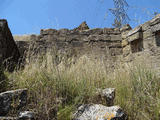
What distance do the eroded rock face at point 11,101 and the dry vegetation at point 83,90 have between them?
131mm

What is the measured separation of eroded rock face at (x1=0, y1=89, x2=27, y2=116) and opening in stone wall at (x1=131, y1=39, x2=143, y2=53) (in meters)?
4.15

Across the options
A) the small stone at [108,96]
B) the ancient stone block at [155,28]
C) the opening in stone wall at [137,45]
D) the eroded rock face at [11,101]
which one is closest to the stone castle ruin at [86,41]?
the opening in stone wall at [137,45]

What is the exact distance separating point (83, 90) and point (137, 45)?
12.4ft

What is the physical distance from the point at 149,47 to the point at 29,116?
420 centimetres

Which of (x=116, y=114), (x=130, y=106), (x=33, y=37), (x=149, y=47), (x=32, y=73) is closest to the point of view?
(x=116, y=114)

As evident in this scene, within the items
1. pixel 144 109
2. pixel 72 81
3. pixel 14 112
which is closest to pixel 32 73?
pixel 72 81

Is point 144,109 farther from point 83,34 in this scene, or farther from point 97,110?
point 83,34

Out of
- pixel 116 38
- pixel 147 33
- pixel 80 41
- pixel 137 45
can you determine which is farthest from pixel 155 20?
pixel 80 41

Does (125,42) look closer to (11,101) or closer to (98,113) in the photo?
(98,113)

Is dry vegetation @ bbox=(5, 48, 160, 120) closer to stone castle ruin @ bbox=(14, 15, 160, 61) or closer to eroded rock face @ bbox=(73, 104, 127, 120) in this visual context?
eroded rock face @ bbox=(73, 104, 127, 120)

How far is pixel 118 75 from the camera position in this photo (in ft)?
10.4

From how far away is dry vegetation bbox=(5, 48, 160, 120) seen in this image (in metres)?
2.07

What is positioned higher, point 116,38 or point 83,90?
point 116,38

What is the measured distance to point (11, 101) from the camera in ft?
6.79
